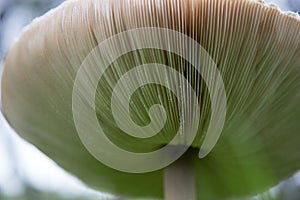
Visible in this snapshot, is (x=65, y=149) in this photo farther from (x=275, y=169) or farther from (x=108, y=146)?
(x=275, y=169)

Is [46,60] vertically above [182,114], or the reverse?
[46,60]

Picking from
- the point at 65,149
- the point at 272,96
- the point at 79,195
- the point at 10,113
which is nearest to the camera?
the point at 272,96

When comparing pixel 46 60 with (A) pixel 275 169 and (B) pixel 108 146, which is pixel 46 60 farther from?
(A) pixel 275 169

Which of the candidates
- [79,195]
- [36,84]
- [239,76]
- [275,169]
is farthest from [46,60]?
[79,195]

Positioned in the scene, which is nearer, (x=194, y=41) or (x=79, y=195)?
(x=194, y=41)

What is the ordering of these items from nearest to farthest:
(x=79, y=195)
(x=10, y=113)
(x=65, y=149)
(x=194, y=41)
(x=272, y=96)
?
1. (x=194, y=41)
2. (x=272, y=96)
3. (x=10, y=113)
4. (x=65, y=149)
5. (x=79, y=195)

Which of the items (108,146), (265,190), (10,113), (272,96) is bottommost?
(265,190)
